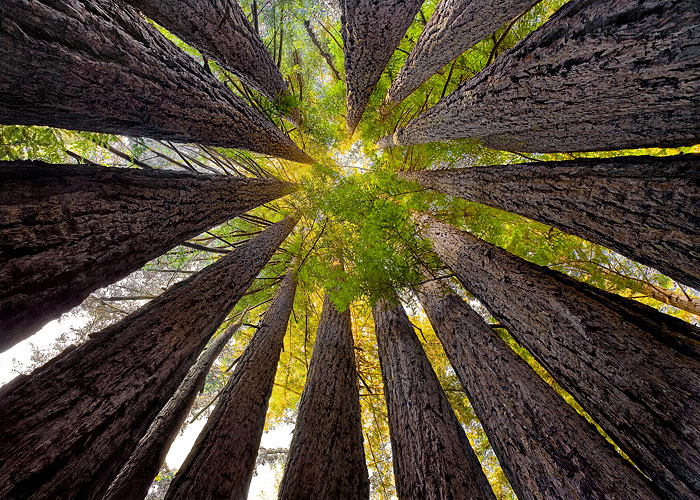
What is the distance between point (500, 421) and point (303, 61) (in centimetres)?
1013

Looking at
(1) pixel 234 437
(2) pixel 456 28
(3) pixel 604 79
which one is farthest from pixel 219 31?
(1) pixel 234 437

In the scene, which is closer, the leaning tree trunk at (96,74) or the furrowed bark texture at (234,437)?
the leaning tree trunk at (96,74)

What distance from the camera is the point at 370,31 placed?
3842mm

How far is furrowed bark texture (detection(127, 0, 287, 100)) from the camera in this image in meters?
2.73

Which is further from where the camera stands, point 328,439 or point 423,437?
point 328,439

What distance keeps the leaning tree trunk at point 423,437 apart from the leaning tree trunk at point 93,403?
2.33 m

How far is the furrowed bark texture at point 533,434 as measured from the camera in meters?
1.76

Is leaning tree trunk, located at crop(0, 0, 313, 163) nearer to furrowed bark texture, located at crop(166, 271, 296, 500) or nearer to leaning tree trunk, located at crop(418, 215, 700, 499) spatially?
furrowed bark texture, located at crop(166, 271, 296, 500)

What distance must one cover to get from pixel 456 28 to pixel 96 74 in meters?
3.89

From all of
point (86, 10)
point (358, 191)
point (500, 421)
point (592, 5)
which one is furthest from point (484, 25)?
point (500, 421)

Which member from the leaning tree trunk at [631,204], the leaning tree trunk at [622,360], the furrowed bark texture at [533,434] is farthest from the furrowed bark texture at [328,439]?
the leaning tree trunk at [631,204]

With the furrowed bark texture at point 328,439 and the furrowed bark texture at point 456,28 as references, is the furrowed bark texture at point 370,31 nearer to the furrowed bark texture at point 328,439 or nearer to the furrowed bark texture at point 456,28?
the furrowed bark texture at point 456,28

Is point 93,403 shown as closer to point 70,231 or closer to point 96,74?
point 70,231

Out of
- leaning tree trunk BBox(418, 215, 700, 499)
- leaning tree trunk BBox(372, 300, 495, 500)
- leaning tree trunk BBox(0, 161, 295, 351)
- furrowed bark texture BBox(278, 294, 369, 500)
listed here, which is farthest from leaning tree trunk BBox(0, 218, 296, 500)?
leaning tree trunk BBox(418, 215, 700, 499)
